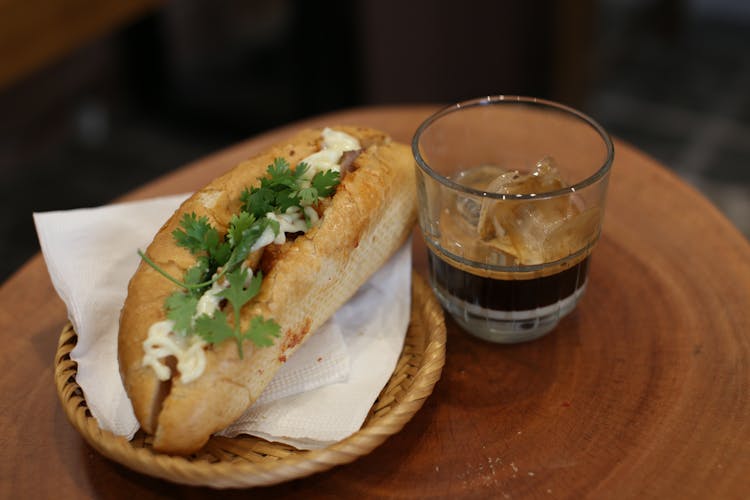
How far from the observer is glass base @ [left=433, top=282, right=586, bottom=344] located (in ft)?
3.91

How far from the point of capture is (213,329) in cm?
99

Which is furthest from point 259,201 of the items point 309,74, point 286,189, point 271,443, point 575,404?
point 309,74

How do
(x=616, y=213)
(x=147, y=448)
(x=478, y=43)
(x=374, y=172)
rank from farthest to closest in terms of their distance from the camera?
(x=478, y=43) < (x=616, y=213) < (x=374, y=172) < (x=147, y=448)

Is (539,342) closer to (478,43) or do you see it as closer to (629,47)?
(478,43)

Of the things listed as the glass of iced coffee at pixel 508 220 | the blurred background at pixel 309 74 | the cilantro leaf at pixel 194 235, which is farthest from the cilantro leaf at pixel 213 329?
the blurred background at pixel 309 74

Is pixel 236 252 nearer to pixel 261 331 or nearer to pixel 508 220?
pixel 261 331

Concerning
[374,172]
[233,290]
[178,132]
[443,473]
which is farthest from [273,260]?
[178,132]

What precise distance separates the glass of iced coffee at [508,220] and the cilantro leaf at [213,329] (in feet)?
1.19

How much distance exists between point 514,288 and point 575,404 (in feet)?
0.62

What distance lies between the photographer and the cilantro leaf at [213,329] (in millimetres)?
985

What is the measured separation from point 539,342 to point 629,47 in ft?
9.52

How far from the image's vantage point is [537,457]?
3.44ft

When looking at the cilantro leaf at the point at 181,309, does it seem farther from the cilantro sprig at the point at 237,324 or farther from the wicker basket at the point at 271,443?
the wicker basket at the point at 271,443

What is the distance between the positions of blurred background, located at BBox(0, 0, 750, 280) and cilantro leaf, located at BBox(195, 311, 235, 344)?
1.72 m
